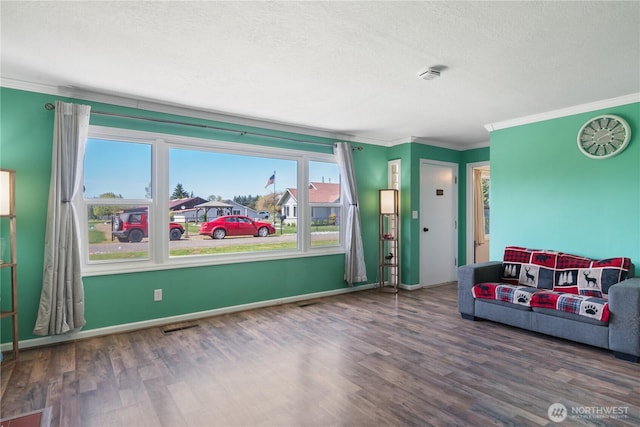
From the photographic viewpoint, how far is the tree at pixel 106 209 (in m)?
3.42

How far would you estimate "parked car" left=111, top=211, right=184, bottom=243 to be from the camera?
3.52 m

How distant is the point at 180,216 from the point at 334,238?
224cm

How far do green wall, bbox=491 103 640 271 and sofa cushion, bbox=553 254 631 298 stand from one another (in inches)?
10.1

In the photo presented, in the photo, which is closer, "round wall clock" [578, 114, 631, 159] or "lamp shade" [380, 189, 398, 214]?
"round wall clock" [578, 114, 631, 159]

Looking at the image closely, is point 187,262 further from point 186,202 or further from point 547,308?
point 547,308

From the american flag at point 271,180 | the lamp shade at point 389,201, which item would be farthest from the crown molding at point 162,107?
the lamp shade at point 389,201

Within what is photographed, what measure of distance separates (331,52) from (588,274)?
3273 millimetres

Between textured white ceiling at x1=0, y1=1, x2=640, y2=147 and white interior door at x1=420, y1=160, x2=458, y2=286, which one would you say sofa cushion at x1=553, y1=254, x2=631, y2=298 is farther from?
white interior door at x1=420, y1=160, x2=458, y2=286

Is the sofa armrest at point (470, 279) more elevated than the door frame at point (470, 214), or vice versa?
the door frame at point (470, 214)

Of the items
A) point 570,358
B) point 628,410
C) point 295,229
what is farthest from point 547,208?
point 295,229

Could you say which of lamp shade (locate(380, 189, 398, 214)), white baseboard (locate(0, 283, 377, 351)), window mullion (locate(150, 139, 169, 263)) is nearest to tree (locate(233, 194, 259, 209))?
window mullion (locate(150, 139, 169, 263))

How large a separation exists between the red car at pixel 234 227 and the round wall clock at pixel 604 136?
148 inches

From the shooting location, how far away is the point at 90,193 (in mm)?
3373

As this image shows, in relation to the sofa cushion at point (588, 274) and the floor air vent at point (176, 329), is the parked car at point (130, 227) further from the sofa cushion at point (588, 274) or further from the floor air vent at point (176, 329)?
the sofa cushion at point (588, 274)
